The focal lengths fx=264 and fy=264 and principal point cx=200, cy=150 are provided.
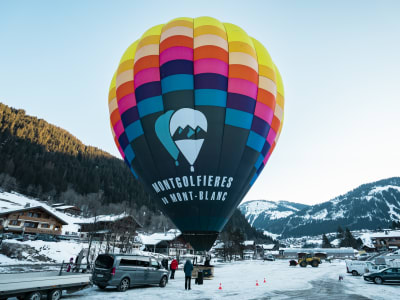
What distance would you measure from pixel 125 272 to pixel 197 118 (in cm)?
839

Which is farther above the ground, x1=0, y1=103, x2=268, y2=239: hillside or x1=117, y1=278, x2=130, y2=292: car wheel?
x1=0, y1=103, x2=268, y2=239: hillside

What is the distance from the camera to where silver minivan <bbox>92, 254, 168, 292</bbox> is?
37.5 feet

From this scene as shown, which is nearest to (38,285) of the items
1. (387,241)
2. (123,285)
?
(123,285)

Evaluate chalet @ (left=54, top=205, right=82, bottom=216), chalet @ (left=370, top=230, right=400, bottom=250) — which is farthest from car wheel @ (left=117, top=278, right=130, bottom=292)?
chalet @ (left=370, top=230, right=400, bottom=250)

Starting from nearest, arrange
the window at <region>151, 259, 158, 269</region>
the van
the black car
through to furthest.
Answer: the window at <region>151, 259, 158, 269</region> → the black car → the van

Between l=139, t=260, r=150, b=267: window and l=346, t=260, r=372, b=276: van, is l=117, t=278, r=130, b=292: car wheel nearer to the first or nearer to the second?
l=139, t=260, r=150, b=267: window

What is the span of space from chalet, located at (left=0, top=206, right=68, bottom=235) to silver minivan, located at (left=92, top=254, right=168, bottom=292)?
45470mm

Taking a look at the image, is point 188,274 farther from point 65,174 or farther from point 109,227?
point 65,174

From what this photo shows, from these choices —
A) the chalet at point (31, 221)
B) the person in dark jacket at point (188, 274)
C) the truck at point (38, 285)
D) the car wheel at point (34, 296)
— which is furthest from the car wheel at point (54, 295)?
the chalet at point (31, 221)

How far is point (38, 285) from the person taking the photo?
27.8 feet

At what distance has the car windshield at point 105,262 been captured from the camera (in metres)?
11.6

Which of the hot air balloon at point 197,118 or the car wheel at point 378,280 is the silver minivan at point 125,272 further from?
the car wheel at point 378,280

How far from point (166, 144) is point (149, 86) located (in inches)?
146

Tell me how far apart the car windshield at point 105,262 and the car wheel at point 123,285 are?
0.89 metres
